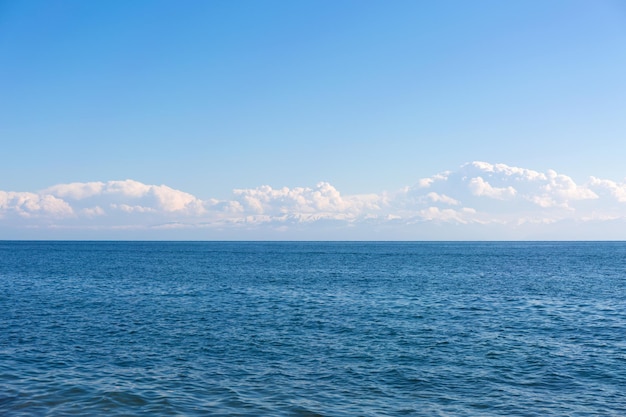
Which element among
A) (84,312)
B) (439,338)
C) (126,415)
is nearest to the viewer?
(126,415)

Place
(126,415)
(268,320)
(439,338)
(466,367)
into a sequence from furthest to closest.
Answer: (268,320) < (439,338) < (466,367) < (126,415)

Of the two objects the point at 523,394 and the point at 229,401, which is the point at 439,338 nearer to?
the point at 523,394

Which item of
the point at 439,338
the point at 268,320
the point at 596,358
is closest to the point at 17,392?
the point at 268,320

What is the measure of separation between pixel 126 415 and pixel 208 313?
2788cm

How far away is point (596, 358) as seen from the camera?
106 ft

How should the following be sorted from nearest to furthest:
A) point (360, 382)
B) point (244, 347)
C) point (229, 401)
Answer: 1. point (229, 401)
2. point (360, 382)
3. point (244, 347)

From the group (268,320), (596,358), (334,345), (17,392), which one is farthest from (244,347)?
(596,358)

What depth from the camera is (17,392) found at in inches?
992

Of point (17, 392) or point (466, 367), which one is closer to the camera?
point (17, 392)

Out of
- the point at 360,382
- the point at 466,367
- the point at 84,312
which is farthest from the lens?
the point at 84,312

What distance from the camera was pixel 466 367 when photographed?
100ft

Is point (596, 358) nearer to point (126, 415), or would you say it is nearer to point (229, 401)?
point (229, 401)

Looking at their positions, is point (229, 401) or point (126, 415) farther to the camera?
point (229, 401)

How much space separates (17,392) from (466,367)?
24.3 metres
